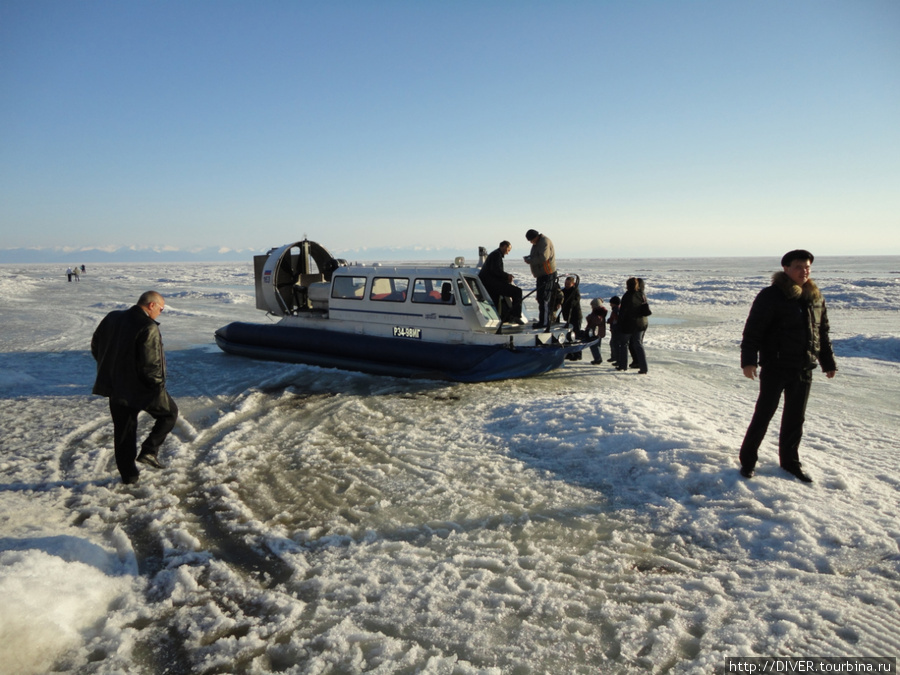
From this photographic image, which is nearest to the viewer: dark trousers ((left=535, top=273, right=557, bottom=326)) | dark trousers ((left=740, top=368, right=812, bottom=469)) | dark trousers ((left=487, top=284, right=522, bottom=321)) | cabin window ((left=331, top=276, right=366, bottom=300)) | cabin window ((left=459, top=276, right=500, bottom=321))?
dark trousers ((left=740, top=368, right=812, bottom=469))

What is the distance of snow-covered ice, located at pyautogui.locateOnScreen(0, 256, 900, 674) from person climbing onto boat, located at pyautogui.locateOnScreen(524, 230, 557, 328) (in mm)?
2047

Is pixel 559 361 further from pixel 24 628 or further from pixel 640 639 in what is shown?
pixel 24 628

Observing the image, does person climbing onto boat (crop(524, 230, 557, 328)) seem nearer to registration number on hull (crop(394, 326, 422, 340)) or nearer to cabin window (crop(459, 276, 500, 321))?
cabin window (crop(459, 276, 500, 321))

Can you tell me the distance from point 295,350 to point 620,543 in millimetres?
7559

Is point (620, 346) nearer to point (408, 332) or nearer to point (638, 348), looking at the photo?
point (638, 348)

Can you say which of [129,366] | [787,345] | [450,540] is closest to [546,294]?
[787,345]

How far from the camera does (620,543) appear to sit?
11.7 feet

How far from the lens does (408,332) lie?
9.18 meters

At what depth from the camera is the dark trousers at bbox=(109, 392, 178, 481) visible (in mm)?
4289

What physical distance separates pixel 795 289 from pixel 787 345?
1.31 feet

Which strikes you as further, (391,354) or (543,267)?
(391,354)

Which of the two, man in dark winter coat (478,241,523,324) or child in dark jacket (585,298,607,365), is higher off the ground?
man in dark winter coat (478,241,523,324)

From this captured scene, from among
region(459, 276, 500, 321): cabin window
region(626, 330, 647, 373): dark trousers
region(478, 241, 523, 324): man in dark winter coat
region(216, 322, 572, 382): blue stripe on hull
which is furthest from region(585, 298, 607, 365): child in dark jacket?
region(459, 276, 500, 321): cabin window

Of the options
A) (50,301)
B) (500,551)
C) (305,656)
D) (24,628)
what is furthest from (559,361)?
(50,301)
